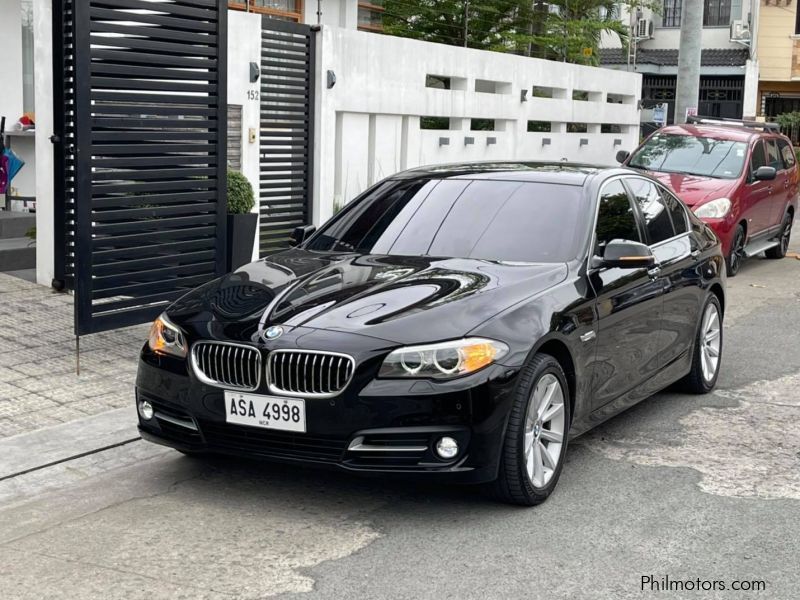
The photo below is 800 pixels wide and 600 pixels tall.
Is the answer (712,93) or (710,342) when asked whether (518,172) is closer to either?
(710,342)

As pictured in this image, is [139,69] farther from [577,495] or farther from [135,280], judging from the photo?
[577,495]

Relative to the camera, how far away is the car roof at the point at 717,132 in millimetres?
14836

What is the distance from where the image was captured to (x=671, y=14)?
137 feet

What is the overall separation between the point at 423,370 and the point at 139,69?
423 centimetres

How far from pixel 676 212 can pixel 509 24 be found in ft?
43.5

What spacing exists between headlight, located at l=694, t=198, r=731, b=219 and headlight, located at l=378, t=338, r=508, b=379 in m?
8.89

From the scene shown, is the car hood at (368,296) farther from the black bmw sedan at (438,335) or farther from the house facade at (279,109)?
the house facade at (279,109)

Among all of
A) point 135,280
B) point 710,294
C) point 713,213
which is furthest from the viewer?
point 713,213

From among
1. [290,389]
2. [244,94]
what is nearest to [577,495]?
[290,389]

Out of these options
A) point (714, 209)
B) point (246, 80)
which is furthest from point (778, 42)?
point (246, 80)

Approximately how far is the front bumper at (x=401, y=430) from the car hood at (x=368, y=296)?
252 mm

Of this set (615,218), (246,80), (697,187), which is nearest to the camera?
(615,218)

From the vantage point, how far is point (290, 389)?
17.2 ft

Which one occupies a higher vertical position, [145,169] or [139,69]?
[139,69]
